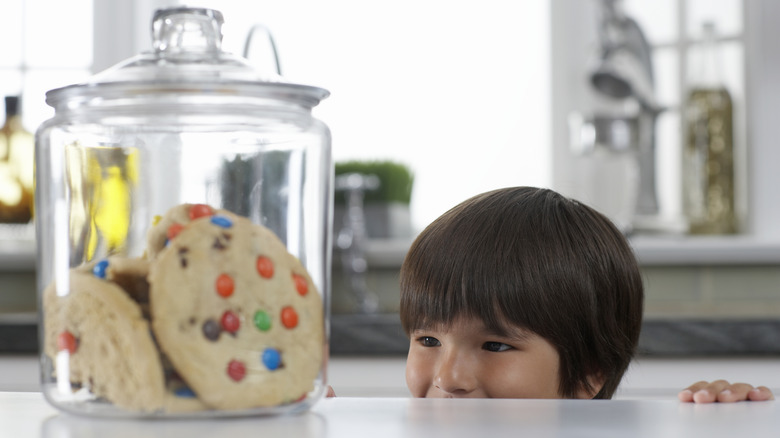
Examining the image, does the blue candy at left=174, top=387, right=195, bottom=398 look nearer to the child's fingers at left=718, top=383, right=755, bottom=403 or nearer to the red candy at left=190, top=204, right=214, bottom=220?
the red candy at left=190, top=204, right=214, bottom=220

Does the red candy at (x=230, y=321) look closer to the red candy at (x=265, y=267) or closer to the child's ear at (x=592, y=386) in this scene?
the red candy at (x=265, y=267)

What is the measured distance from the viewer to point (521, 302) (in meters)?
0.96

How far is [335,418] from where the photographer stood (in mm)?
346

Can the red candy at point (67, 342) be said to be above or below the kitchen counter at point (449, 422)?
above

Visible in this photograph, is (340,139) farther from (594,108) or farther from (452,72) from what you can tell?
(594,108)

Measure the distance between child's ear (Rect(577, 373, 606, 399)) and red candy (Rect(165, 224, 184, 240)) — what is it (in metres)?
0.72

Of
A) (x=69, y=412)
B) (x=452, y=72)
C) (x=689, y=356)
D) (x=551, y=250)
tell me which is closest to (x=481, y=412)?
(x=69, y=412)

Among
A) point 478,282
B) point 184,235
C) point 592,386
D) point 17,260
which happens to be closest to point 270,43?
point 478,282

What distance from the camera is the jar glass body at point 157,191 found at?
0.36 metres

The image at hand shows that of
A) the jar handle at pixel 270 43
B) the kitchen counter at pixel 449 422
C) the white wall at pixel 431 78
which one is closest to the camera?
the kitchen counter at pixel 449 422

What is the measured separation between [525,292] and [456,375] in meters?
0.13

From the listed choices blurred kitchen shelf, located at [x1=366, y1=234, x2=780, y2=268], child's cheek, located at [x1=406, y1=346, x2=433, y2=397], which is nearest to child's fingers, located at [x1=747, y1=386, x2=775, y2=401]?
child's cheek, located at [x1=406, y1=346, x2=433, y2=397]

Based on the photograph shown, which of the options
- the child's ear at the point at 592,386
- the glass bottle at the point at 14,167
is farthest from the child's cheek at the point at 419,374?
the glass bottle at the point at 14,167

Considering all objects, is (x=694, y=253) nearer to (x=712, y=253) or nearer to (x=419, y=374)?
(x=712, y=253)
